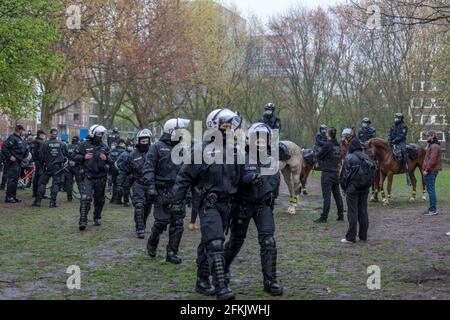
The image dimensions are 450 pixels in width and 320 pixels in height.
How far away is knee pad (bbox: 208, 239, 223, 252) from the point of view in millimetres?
6707

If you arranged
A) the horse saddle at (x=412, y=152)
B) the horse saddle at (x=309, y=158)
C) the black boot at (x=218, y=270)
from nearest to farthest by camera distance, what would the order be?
the black boot at (x=218, y=270) → the horse saddle at (x=412, y=152) → the horse saddle at (x=309, y=158)

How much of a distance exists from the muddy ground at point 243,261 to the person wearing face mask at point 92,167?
0.58m

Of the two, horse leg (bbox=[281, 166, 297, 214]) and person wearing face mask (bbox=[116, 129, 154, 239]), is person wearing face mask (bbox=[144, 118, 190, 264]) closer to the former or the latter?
person wearing face mask (bbox=[116, 129, 154, 239])

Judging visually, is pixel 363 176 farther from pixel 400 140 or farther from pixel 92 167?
pixel 400 140

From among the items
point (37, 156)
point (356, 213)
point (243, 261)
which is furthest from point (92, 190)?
point (37, 156)

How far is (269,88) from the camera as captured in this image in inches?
1946

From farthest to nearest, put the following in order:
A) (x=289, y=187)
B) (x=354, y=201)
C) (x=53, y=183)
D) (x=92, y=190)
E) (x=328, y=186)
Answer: (x=53, y=183) < (x=289, y=187) < (x=328, y=186) < (x=92, y=190) < (x=354, y=201)

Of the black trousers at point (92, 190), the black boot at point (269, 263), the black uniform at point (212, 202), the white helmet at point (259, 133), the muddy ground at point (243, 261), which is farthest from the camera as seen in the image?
the black trousers at point (92, 190)

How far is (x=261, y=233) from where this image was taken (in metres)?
7.15

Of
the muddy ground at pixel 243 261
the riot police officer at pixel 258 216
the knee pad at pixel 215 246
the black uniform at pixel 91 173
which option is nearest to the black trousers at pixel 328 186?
the muddy ground at pixel 243 261

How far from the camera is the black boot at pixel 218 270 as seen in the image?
6.57m

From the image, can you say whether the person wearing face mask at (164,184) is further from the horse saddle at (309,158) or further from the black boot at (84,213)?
the horse saddle at (309,158)

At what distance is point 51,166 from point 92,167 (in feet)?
18.2

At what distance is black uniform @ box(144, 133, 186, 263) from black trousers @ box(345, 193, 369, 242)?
3292 mm
